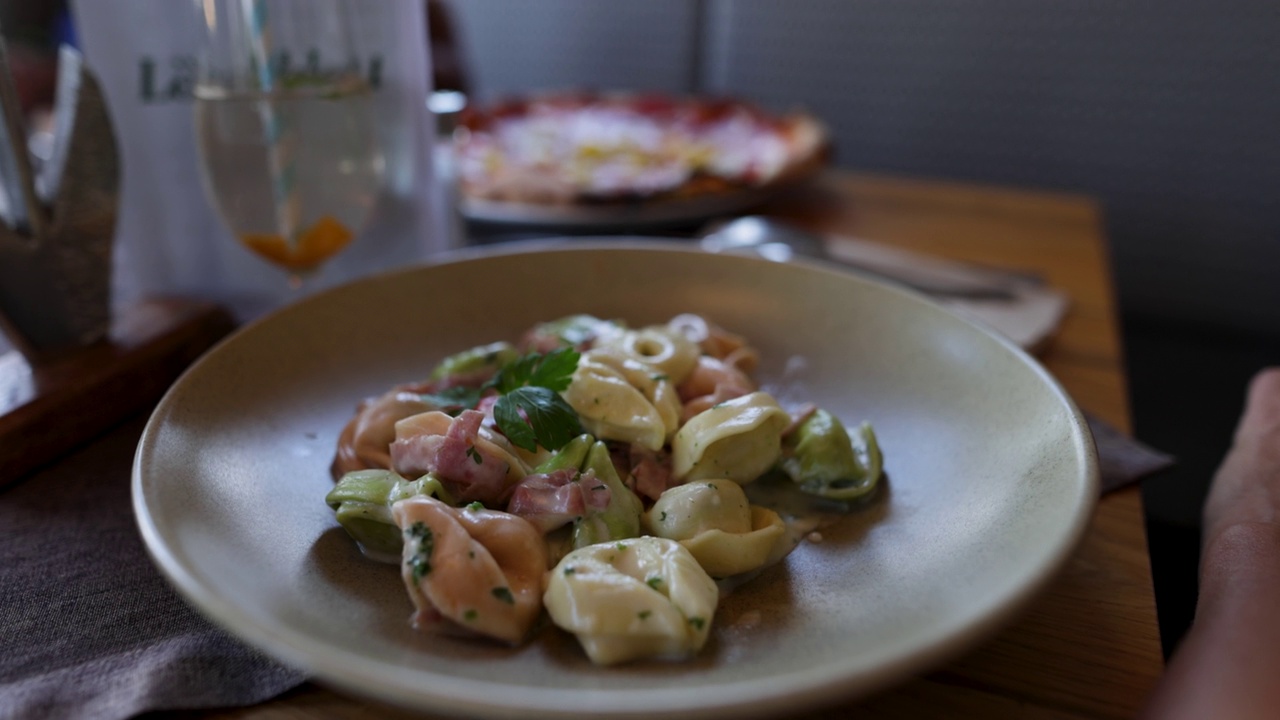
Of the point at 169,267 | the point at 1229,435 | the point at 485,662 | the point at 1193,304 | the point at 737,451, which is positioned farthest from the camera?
the point at 1193,304

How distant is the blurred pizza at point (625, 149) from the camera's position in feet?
6.51

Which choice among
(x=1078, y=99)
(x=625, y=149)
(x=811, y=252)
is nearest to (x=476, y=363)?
(x=811, y=252)

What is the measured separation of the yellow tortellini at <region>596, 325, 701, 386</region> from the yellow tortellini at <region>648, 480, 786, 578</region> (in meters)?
0.22

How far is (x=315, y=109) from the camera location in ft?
4.13

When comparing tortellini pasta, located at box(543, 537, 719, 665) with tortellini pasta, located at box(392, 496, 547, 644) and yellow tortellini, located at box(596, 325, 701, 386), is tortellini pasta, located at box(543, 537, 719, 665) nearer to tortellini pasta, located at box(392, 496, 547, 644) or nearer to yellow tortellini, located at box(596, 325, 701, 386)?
tortellini pasta, located at box(392, 496, 547, 644)

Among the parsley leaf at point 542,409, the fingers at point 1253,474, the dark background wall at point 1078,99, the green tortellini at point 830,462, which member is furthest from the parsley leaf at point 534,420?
the dark background wall at point 1078,99

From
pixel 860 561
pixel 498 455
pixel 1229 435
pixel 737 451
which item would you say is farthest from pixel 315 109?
pixel 1229 435

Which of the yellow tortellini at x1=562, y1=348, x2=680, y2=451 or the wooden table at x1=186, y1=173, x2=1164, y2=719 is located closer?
the wooden table at x1=186, y1=173, x2=1164, y2=719

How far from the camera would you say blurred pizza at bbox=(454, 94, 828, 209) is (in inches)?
78.1

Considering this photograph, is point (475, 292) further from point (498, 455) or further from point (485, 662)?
point (485, 662)

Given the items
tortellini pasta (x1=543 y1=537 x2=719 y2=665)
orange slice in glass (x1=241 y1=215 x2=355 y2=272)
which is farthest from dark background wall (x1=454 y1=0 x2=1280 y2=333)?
tortellini pasta (x1=543 y1=537 x2=719 y2=665)

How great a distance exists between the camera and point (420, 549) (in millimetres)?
737

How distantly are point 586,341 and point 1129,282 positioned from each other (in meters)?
3.43

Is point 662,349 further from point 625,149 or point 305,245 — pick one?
point 625,149
